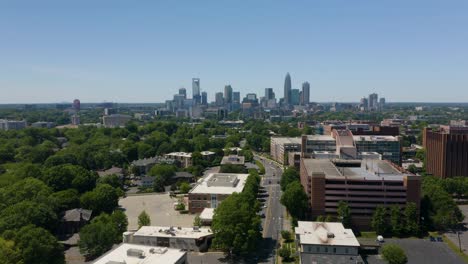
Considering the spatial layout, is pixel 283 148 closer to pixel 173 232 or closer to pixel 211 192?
pixel 211 192

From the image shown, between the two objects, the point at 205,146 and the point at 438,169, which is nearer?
the point at 438,169

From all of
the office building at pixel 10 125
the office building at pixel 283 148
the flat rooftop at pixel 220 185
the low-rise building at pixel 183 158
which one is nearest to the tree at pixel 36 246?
the flat rooftop at pixel 220 185

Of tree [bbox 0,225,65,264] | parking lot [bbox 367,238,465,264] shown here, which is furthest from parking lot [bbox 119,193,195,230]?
parking lot [bbox 367,238,465,264]

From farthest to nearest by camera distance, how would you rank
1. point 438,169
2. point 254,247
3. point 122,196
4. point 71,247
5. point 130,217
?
point 438,169 → point 122,196 → point 130,217 → point 71,247 → point 254,247

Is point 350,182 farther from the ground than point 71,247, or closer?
farther from the ground

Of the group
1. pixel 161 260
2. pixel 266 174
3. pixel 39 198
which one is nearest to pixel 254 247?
pixel 161 260

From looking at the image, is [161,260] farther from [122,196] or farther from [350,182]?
[122,196]

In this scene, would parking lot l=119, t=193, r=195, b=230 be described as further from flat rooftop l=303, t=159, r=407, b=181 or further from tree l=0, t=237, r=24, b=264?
flat rooftop l=303, t=159, r=407, b=181
